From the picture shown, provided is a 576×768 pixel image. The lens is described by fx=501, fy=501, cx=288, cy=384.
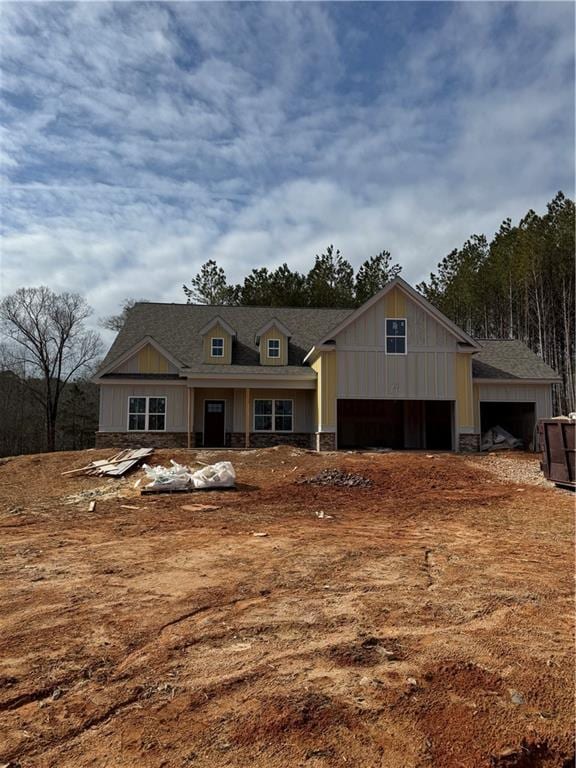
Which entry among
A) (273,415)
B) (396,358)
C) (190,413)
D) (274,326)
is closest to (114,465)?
(190,413)

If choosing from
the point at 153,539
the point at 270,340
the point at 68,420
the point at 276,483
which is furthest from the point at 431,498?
the point at 68,420

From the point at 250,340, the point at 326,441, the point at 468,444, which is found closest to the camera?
the point at 326,441

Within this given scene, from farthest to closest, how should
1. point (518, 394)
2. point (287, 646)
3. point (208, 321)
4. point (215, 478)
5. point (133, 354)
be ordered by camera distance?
point (208, 321)
point (518, 394)
point (133, 354)
point (215, 478)
point (287, 646)

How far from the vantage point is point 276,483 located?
44.9ft

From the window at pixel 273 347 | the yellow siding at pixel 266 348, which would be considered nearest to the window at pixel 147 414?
the yellow siding at pixel 266 348

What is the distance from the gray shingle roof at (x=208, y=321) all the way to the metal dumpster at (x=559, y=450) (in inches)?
426

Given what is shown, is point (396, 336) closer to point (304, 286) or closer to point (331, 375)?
point (331, 375)

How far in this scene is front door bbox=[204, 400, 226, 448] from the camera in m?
22.5

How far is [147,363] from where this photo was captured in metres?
21.8

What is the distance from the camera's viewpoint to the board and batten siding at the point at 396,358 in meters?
20.4

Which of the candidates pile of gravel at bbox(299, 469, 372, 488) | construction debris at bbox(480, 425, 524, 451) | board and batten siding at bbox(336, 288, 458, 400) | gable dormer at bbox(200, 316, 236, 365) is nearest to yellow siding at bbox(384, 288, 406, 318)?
board and batten siding at bbox(336, 288, 458, 400)

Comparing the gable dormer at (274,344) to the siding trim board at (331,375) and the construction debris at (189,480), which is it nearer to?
the siding trim board at (331,375)

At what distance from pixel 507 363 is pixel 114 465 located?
17.4 meters

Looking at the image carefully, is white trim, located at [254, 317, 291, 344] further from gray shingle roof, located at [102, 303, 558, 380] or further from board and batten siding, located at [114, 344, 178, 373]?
board and batten siding, located at [114, 344, 178, 373]
